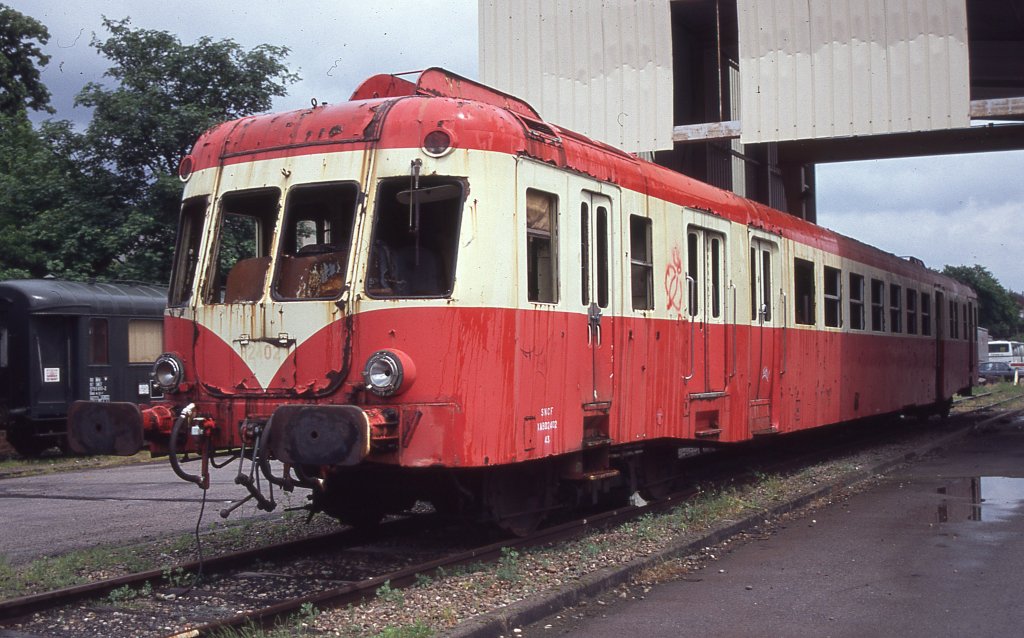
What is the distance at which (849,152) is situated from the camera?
26.7 metres

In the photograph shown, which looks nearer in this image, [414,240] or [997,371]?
[414,240]

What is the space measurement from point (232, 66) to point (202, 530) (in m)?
16.4

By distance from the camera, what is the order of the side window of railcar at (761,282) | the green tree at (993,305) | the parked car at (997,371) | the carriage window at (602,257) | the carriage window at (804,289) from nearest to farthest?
the carriage window at (602,257) → the side window of railcar at (761,282) → the carriage window at (804,289) → the parked car at (997,371) → the green tree at (993,305)

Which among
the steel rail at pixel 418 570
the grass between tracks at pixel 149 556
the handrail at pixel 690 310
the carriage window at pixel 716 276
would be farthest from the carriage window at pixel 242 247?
the carriage window at pixel 716 276

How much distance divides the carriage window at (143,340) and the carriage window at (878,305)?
12026 millimetres

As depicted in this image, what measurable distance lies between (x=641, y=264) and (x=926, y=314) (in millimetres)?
12989

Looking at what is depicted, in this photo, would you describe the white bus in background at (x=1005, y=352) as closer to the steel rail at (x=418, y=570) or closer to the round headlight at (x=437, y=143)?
the steel rail at (x=418, y=570)

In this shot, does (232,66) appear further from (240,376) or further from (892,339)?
(240,376)

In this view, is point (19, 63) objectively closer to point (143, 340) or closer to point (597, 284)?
point (143, 340)

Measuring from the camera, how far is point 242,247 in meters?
8.49

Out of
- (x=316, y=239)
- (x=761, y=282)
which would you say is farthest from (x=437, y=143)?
(x=761, y=282)

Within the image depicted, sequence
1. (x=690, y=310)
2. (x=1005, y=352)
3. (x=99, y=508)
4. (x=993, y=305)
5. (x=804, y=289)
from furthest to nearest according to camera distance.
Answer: (x=993, y=305)
(x=1005, y=352)
(x=804, y=289)
(x=99, y=508)
(x=690, y=310)

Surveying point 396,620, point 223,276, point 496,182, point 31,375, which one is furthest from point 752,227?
point 31,375

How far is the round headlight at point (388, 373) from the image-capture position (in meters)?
7.13
